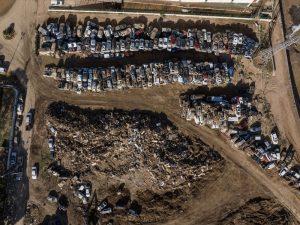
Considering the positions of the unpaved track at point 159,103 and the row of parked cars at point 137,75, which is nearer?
the unpaved track at point 159,103

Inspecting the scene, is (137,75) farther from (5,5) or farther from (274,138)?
(5,5)

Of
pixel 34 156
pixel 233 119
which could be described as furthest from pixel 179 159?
pixel 34 156

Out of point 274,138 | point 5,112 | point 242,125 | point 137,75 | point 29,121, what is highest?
point 137,75

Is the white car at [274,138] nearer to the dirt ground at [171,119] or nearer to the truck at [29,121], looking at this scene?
the dirt ground at [171,119]

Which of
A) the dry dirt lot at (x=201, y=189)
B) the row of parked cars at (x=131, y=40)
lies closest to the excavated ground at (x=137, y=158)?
the dry dirt lot at (x=201, y=189)

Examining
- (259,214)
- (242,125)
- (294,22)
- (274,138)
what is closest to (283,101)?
(274,138)

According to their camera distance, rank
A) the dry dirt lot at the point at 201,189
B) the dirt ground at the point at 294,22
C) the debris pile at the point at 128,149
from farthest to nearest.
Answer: the dirt ground at the point at 294,22
the dry dirt lot at the point at 201,189
the debris pile at the point at 128,149

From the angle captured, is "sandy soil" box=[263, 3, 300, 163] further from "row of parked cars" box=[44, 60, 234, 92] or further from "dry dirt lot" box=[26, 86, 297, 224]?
"dry dirt lot" box=[26, 86, 297, 224]
